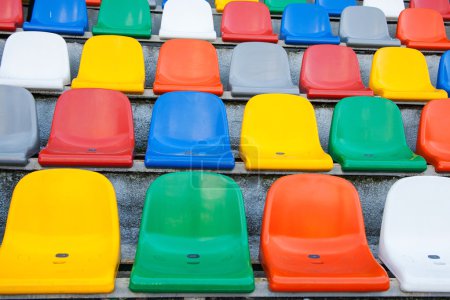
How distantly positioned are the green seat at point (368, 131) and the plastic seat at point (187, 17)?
123cm

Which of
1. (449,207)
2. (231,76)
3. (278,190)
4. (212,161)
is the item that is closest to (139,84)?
(231,76)

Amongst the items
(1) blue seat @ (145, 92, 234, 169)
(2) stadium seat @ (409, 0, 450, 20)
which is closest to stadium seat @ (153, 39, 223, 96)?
(1) blue seat @ (145, 92, 234, 169)

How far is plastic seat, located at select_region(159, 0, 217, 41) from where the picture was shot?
3375mm

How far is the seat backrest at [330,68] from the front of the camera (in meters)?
2.87

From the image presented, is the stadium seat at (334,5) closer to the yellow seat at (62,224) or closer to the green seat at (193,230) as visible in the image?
the green seat at (193,230)

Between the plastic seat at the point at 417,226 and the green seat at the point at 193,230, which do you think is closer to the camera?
the green seat at the point at 193,230

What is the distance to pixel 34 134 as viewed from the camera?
7.28 feet

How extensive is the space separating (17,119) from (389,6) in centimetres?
295

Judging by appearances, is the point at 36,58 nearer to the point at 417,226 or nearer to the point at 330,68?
the point at 330,68

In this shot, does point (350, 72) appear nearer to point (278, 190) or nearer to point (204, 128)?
point (204, 128)

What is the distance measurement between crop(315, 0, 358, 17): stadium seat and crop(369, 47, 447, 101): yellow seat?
0.96m

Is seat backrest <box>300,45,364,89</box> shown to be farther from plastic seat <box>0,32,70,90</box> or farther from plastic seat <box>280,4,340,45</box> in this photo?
plastic seat <box>0,32,70,90</box>

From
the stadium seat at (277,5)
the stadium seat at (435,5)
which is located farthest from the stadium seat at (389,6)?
the stadium seat at (277,5)

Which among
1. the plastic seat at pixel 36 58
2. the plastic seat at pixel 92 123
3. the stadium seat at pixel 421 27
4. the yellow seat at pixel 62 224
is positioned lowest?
the yellow seat at pixel 62 224
